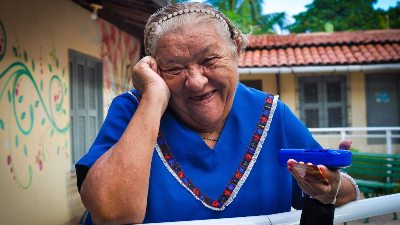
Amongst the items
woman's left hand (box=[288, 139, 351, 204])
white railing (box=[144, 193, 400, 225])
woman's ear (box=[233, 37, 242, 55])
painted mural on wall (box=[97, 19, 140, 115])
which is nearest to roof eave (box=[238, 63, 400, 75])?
painted mural on wall (box=[97, 19, 140, 115])

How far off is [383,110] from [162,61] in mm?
10444

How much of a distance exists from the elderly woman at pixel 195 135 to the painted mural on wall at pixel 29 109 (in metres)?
2.53

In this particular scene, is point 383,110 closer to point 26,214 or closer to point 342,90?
point 342,90

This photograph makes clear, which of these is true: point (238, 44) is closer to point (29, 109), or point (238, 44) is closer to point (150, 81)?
point (150, 81)

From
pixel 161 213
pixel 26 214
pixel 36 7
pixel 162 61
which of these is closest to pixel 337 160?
pixel 161 213

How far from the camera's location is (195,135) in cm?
166

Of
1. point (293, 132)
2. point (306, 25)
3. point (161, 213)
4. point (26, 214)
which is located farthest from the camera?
point (306, 25)

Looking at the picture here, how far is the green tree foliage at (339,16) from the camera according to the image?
97.9ft

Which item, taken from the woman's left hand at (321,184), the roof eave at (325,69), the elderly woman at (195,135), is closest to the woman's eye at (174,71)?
the elderly woman at (195,135)

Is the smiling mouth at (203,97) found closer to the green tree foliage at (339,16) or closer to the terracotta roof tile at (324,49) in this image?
the terracotta roof tile at (324,49)

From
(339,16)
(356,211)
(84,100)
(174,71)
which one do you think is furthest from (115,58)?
(339,16)

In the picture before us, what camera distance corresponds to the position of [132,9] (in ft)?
18.2

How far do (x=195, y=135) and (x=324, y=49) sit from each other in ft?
33.9

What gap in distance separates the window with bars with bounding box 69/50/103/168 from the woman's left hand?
4.45 meters
